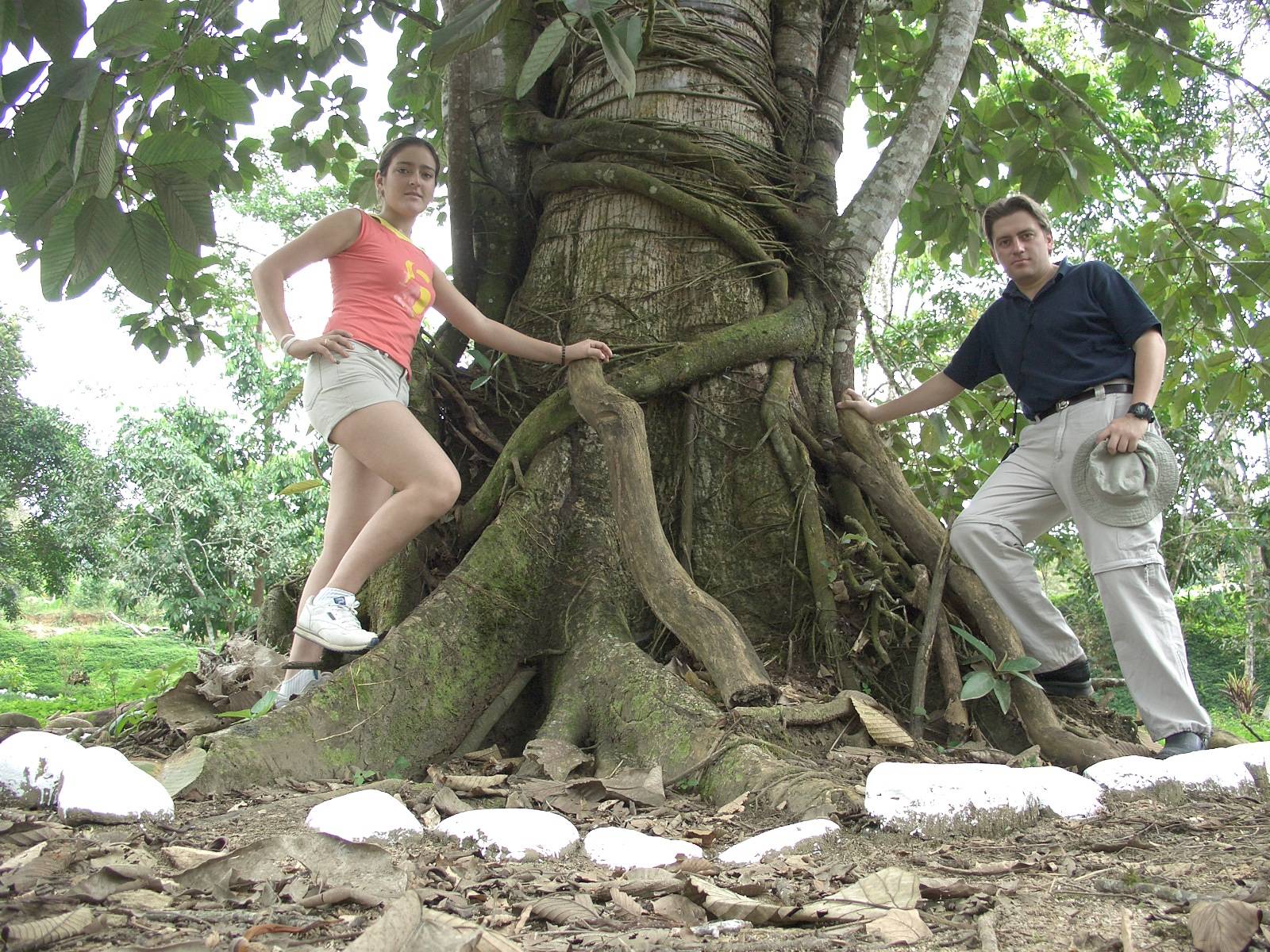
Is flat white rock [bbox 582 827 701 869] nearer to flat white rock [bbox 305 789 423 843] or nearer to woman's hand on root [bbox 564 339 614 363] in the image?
flat white rock [bbox 305 789 423 843]

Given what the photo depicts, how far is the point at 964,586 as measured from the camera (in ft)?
9.33

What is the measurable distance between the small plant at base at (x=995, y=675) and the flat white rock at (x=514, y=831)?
1342 mm

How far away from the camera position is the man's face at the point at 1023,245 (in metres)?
2.82

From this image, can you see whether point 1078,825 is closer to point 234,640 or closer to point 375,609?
point 375,609

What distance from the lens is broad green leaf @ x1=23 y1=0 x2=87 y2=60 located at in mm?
1501

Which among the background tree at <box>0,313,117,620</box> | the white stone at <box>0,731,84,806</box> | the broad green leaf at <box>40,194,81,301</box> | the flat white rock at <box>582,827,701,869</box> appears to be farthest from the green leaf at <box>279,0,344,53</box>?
the background tree at <box>0,313,117,620</box>

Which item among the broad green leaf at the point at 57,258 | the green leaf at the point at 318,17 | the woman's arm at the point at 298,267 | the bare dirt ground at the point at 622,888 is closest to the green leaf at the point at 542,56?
the green leaf at the point at 318,17

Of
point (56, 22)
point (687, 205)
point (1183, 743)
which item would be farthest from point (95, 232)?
point (1183, 743)

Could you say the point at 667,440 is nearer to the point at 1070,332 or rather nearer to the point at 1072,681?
the point at 1070,332

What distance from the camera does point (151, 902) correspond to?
1332 mm

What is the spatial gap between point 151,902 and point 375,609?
1.83 meters

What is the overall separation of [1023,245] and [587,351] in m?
1.32

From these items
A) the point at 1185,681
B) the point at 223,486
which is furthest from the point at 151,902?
the point at 223,486

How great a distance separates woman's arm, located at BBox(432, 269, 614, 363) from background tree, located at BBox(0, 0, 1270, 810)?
110 mm
